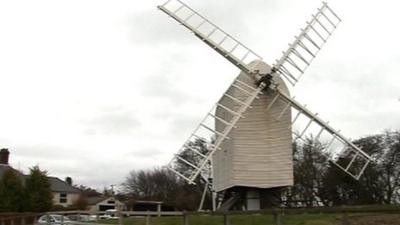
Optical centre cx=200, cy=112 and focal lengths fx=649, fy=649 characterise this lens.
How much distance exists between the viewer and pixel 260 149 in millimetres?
29875

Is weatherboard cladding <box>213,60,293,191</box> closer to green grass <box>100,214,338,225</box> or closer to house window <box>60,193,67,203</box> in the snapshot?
green grass <box>100,214,338,225</box>

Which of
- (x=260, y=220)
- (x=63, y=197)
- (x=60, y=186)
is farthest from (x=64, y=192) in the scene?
(x=260, y=220)

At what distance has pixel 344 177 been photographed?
49.0 m

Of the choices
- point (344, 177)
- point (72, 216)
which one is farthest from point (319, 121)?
point (344, 177)

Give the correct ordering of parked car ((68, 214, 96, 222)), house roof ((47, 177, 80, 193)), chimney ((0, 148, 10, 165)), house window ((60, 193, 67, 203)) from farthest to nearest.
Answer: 1. house roof ((47, 177, 80, 193))
2. house window ((60, 193, 67, 203))
3. chimney ((0, 148, 10, 165))
4. parked car ((68, 214, 96, 222))

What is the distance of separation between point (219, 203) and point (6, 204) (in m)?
20.7

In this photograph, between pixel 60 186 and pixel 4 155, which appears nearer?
pixel 4 155

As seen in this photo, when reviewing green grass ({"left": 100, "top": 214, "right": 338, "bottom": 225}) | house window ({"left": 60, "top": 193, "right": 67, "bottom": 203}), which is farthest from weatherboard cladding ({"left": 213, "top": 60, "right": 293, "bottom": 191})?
house window ({"left": 60, "top": 193, "right": 67, "bottom": 203})

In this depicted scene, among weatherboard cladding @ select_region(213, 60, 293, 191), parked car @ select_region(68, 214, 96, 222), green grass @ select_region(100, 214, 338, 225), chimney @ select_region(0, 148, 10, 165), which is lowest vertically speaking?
green grass @ select_region(100, 214, 338, 225)

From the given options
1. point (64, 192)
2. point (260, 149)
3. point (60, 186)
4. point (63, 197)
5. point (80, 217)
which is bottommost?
point (80, 217)

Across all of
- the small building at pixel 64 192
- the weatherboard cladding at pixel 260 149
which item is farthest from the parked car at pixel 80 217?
the small building at pixel 64 192

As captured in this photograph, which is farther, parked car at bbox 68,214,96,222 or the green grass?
parked car at bbox 68,214,96,222

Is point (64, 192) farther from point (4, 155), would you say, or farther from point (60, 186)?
point (4, 155)

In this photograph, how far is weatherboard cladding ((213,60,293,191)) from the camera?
29.6 meters
